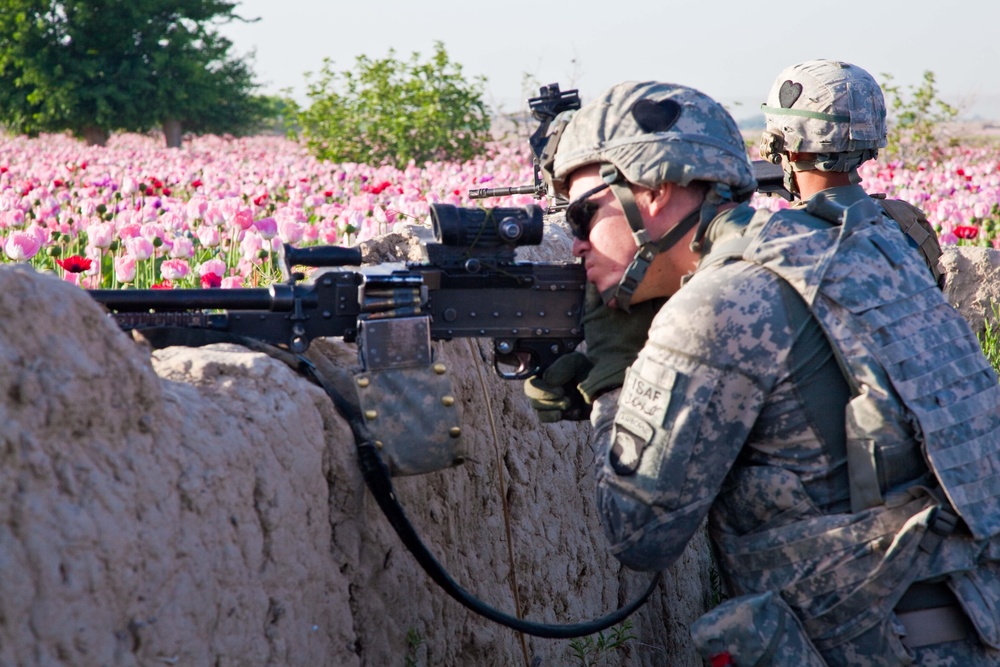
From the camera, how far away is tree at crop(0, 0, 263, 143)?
24.7 metres

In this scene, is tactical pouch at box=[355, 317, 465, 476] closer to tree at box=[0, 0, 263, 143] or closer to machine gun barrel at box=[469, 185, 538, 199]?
machine gun barrel at box=[469, 185, 538, 199]

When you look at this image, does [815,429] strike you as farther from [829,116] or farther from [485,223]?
[829,116]

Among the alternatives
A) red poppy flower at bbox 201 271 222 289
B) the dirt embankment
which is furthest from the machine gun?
red poppy flower at bbox 201 271 222 289

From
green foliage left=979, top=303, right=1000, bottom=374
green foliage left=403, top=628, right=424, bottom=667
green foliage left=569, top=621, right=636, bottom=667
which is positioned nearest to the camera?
green foliage left=403, top=628, right=424, bottom=667

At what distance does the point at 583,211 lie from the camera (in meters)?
2.98

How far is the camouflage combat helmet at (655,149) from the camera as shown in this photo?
110 inches

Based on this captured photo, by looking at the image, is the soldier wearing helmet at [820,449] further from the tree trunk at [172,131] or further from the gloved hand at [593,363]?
the tree trunk at [172,131]

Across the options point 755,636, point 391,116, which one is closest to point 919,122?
point 391,116

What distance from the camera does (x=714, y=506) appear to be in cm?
279

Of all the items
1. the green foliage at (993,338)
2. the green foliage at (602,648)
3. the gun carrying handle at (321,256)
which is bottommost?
the green foliage at (993,338)

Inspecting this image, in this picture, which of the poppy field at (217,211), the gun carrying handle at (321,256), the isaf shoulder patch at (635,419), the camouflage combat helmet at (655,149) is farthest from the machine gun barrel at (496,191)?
the isaf shoulder patch at (635,419)

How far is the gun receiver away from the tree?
23808 millimetres

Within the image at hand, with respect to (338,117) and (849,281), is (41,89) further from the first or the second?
(849,281)

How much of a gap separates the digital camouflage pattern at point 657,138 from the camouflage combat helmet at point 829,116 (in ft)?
7.66
